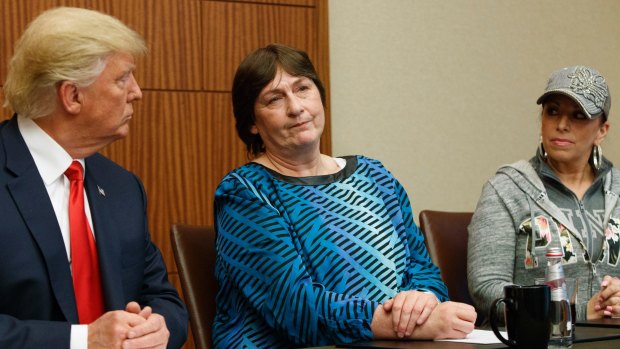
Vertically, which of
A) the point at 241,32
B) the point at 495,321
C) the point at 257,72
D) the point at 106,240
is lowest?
the point at 495,321

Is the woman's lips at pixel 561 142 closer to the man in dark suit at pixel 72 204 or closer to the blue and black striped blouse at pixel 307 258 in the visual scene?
the blue and black striped blouse at pixel 307 258

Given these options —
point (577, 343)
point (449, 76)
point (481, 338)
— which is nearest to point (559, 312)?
point (577, 343)

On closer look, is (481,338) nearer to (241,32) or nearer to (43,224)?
(43,224)

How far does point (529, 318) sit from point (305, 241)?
32.1 inches

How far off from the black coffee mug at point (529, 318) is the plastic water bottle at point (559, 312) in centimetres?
A: 3

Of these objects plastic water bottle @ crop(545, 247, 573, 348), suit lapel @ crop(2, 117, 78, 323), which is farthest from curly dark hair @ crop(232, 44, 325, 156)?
plastic water bottle @ crop(545, 247, 573, 348)

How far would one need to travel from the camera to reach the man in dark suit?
87.7 inches

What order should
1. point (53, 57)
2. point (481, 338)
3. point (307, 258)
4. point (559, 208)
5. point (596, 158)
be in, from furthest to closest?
point (596, 158) → point (559, 208) → point (307, 258) → point (53, 57) → point (481, 338)

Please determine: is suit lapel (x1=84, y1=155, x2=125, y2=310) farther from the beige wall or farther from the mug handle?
the beige wall

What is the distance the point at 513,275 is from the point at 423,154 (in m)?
1.94

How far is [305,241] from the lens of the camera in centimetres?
272

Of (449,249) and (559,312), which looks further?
(449,249)

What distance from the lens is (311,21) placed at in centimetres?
470

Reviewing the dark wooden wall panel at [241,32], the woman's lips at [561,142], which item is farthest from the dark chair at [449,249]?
the dark wooden wall panel at [241,32]
